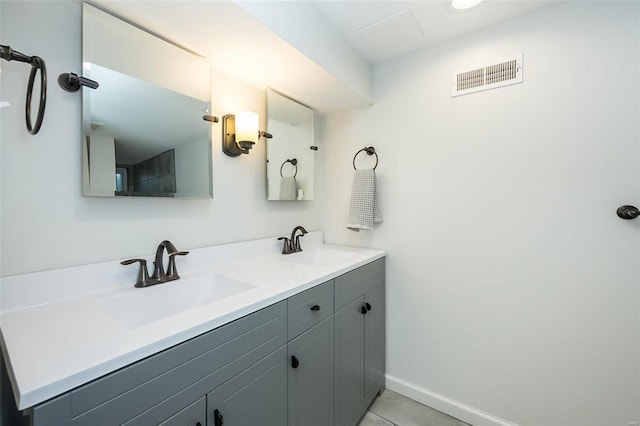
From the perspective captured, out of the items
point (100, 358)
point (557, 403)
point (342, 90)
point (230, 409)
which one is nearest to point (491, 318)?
point (557, 403)

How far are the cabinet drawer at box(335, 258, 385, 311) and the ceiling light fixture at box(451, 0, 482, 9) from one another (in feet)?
4.75

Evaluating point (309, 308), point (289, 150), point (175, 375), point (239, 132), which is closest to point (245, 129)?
point (239, 132)

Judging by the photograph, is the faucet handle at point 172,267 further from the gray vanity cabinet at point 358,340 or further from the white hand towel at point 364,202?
the white hand towel at point 364,202

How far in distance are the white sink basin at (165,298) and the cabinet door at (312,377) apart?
0.34 m

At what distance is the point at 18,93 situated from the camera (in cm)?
87

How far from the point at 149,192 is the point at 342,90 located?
124 cm

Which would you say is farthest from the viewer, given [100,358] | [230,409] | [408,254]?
[408,254]

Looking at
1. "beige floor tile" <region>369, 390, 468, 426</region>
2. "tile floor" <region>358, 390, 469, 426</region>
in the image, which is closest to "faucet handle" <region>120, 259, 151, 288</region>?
"tile floor" <region>358, 390, 469, 426</region>

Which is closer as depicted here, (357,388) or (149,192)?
(149,192)

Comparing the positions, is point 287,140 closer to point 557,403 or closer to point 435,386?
point 435,386

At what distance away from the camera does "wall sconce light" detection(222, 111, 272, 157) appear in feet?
4.71

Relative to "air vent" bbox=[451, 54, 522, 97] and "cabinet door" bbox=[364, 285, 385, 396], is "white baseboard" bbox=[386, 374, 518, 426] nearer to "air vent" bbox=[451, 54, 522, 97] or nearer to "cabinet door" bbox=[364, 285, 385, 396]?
"cabinet door" bbox=[364, 285, 385, 396]

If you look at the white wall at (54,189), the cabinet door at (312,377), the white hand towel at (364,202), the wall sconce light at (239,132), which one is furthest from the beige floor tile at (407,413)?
the wall sconce light at (239,132)

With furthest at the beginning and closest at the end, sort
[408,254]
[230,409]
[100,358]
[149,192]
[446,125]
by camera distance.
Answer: [408,254] < [446,125] < [149,192] < [230,409] < [100,358]
